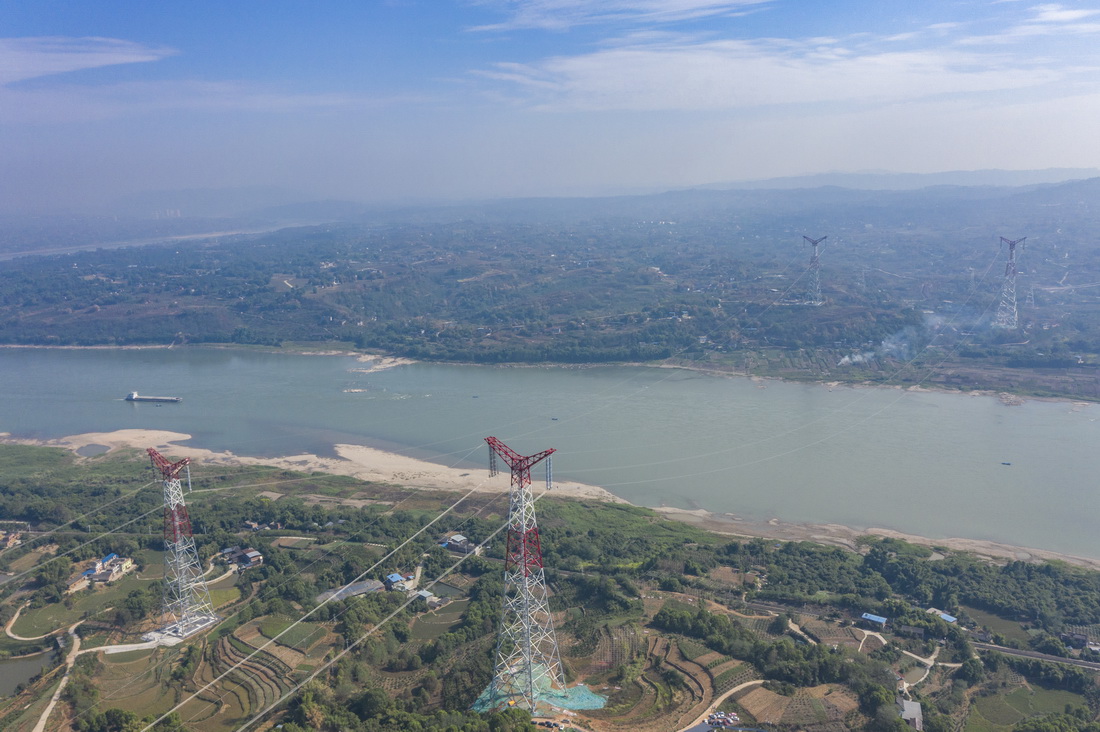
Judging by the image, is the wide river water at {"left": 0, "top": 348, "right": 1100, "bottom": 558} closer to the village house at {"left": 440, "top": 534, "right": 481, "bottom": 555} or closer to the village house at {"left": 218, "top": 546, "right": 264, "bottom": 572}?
the village house at {"left": 440, "top": 534, "right": 481, "bottom": 555}

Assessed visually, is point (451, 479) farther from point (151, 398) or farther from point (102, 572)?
point (151, 398)

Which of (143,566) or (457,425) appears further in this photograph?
(457,425)

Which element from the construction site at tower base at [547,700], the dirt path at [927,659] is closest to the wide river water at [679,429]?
the dirt path at [927,659]

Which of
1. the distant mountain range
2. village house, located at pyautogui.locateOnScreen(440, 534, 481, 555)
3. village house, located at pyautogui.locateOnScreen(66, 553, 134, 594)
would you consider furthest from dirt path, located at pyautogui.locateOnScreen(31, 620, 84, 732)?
the distant mountain range

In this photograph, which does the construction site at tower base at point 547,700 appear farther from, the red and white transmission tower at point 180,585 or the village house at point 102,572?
the village house at point 102,572

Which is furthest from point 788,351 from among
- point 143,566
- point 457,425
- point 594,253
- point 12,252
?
point 12,252

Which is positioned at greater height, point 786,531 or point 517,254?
point 517,254

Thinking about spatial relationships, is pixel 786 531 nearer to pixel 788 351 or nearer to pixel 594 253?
pixel 788 351
